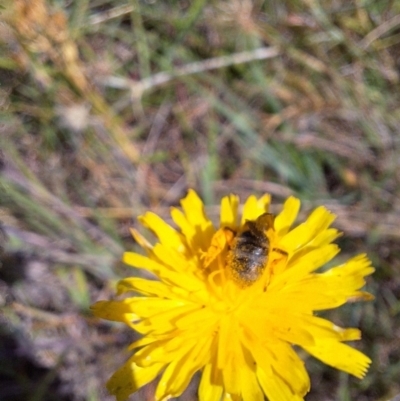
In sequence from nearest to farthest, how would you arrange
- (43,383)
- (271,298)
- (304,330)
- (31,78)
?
(304,330)
(271,298)
(43,383)
(31,78)

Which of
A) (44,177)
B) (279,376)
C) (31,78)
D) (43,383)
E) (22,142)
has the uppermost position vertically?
(31,78)

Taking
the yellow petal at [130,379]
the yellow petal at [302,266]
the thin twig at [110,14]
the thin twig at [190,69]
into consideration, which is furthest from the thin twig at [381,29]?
the yellow petal at [130,379]

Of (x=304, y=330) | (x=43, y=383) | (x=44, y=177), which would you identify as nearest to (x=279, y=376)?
(x=304, y=330)

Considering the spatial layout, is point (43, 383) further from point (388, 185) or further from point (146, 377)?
point (388, 185)

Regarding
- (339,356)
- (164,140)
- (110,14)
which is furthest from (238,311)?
(110,14)

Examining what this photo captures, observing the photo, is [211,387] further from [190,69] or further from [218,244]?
[190,69]

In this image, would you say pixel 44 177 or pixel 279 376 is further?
pixel 44 177

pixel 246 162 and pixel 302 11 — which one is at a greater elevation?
pixel 302 11

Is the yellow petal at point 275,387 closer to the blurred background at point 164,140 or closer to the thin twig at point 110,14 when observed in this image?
the blurred background at point 164,140
